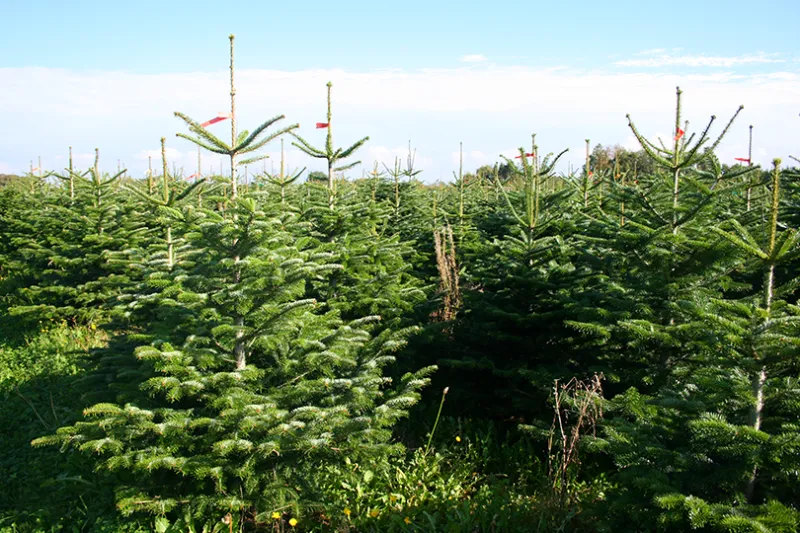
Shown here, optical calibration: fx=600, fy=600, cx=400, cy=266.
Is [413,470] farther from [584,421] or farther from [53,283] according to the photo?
[53,283]

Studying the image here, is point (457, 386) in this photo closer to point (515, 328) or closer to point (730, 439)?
point (515, 328)

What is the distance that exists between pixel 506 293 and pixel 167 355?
3205mm

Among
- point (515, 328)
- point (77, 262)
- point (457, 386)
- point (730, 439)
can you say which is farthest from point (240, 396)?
point (77, 262)

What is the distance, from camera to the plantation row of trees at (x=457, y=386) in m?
3.09

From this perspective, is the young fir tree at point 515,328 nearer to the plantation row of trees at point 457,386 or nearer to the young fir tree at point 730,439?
the plantation row of trees at point 457,386

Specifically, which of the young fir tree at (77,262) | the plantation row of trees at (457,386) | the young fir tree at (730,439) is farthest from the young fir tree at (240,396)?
the young fir tree at (77,262)

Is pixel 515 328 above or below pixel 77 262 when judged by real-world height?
below

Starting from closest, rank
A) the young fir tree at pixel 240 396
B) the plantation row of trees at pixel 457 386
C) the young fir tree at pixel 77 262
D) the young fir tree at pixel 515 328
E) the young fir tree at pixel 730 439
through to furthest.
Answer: the young fir tree at pixel 730 439 → the plantation row of trees at pixel 457 386 → the young fir tree at pixel 240 396 → the young fir tree at pixel 515 328 → the young fir tree at pixel 77 262

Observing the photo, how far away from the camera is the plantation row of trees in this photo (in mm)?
3090

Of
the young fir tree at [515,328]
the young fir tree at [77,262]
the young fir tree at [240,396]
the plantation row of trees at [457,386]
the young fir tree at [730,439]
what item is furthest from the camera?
the young fir tree at [77,262]

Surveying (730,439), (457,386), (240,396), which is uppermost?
(730,439)

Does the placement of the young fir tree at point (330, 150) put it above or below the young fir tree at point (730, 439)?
above

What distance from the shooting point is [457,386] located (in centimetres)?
596

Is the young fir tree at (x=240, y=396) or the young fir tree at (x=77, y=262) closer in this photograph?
the young fir tree at (x=240, y=396)
